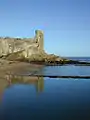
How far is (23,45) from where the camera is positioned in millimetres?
116312

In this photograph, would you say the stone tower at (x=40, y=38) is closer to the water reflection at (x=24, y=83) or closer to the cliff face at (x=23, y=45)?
the cliff face at (x=23, y=45)

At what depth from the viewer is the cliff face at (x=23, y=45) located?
11112 centimetres

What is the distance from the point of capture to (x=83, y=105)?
17969mm

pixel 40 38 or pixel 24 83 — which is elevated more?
pixel 40 38

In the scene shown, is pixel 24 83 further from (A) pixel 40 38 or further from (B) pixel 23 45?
(B) pixel 23 45

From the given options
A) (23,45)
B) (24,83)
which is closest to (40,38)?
(23,45)

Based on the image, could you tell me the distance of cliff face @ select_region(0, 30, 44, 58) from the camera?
365ft

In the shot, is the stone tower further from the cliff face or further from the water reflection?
the water reflection

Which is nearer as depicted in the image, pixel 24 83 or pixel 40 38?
pixel 24 83

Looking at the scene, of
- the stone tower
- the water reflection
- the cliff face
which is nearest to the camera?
the water reflection

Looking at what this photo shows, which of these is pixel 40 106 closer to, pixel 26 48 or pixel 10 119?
pixel 10 119

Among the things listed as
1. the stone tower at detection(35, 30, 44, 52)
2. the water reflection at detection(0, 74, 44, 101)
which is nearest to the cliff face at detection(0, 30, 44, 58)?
the stone tower at detection(35, 30, 44, 52)

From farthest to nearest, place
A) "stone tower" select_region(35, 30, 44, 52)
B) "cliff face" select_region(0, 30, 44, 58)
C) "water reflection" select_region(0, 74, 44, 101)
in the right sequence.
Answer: "stone tower" select_region(35, 30, 44, 52) < "cliff face" select_region(0, 30, 44, 58) < "water reflection" select_region(0, 74, 44, 101)

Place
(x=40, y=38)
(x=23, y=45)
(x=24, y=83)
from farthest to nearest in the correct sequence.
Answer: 1. (x=23, y=45)
2. (x=40, y=38)
3. (x=24, y=83)
